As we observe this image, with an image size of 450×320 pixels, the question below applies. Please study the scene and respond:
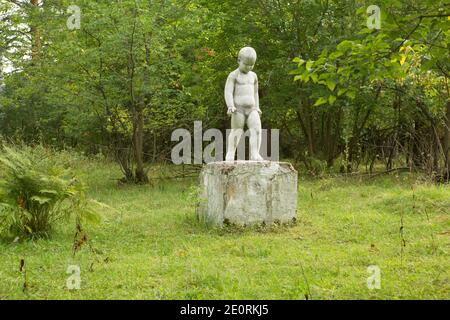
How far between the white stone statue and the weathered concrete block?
59cm

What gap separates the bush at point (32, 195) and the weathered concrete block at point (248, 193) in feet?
6.21

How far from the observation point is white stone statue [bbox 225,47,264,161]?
8617 mm

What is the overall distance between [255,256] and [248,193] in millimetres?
1822

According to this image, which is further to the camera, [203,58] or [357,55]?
[203,58]

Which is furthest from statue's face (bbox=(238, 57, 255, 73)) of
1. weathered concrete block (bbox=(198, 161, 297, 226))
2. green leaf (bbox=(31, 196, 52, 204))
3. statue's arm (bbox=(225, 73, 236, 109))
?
green leaf (bbox=(31, 196, 52, 204))

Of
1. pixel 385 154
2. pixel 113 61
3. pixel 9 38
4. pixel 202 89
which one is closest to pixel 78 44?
pixel 113 61

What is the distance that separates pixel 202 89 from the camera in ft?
48.3

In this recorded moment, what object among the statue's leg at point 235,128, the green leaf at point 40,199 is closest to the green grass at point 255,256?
the green leaf at point 40,199

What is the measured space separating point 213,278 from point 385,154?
38.6ft

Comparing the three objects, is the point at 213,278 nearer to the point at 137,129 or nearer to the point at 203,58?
the point at 137,129

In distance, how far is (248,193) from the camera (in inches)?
313

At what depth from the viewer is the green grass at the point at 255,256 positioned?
4809mm

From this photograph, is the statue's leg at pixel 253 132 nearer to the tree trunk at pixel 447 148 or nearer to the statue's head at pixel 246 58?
the statue's head at pixel 246 58

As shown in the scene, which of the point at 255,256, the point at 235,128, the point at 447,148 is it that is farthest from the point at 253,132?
the point at 447,148
